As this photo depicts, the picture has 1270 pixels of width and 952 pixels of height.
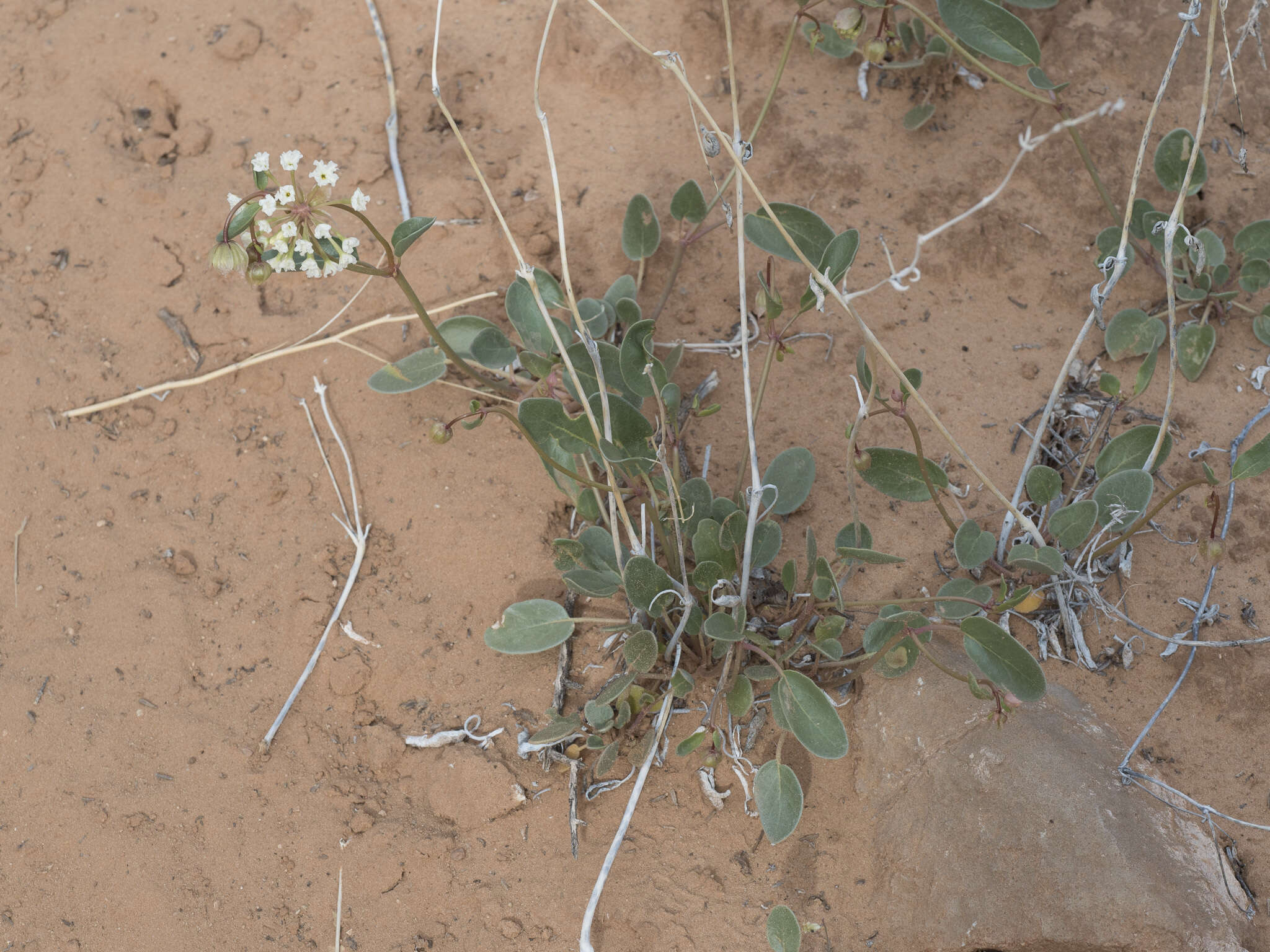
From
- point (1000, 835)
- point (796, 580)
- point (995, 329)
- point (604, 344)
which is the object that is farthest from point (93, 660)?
point (995, 329)

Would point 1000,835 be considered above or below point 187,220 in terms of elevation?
below

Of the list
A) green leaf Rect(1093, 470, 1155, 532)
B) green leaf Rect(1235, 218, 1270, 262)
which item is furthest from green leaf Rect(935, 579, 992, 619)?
green leaf Rect(1235, 218, 1270, 262)

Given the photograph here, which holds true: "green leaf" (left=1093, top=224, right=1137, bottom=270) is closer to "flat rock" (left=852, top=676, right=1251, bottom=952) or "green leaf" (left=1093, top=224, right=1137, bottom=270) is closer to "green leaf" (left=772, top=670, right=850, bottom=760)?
"flat rock" (left=852, top=676, right=1251, bottom=952)

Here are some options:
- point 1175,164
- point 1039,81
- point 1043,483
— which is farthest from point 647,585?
point 1175,164

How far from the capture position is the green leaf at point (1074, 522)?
6.40 ft

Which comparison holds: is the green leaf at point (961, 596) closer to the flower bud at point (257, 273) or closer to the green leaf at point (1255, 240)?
the green leaf at point (1255, 240)

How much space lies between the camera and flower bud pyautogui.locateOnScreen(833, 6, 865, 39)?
2.16 m

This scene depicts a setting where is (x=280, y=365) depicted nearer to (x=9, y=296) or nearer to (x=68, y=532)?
(x=68, y=532)

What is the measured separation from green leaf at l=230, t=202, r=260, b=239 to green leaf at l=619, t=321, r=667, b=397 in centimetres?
74

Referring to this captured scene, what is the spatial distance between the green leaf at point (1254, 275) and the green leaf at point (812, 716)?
150cm

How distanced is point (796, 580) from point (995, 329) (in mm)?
914

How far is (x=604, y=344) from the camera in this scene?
2.14m

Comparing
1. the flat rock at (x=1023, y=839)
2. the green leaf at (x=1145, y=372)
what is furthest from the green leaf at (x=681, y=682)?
the green leaf at (x=1145, y=372)

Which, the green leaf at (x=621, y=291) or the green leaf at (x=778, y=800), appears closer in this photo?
the green leaf at (x=778, y=800)
